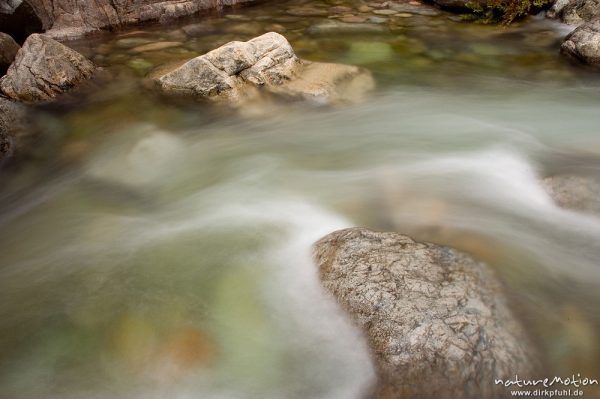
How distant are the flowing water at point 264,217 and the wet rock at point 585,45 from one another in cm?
27

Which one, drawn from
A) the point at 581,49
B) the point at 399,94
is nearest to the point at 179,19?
the point at 399,94

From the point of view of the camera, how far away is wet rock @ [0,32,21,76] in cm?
721

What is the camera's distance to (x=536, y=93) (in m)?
6.73

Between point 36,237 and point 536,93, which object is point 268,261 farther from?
point 536,93

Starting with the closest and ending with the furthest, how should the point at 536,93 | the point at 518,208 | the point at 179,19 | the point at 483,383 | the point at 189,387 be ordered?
the point at 483,383
the point at 189,387
the point at 518,208
the point at 536,93
the point at 179,19

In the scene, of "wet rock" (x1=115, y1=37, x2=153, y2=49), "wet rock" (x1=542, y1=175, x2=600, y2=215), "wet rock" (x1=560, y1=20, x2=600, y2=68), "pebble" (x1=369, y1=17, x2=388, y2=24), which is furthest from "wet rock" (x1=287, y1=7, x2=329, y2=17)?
A: "wet rock" (x1=542, y1=175, x2=600, y2=215)

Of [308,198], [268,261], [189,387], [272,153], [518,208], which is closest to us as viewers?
[189,387]

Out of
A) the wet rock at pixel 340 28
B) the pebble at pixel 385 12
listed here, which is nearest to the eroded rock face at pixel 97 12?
the wet rock at pixel 340 28

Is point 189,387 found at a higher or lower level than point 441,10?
lower

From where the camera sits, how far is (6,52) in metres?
7.28

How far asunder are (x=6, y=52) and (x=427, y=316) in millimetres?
7954

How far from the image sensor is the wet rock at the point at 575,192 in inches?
158

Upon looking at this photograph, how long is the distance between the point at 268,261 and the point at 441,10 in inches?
353

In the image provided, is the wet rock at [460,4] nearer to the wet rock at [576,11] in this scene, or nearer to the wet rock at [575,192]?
the wet rock at [576,11]
